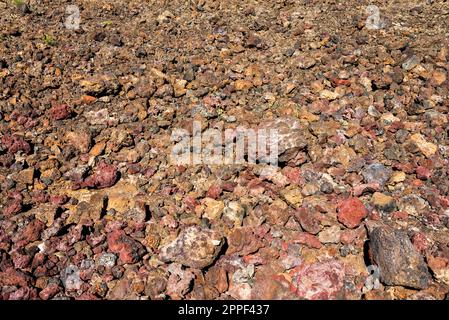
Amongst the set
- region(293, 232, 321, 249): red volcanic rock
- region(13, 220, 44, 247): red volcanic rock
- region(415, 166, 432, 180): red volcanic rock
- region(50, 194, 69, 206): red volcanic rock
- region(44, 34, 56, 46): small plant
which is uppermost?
region(44, 34, 56, 46): small plant

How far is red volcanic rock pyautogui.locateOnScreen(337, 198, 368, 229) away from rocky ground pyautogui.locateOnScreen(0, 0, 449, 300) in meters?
0.02

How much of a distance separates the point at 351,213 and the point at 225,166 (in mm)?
1595

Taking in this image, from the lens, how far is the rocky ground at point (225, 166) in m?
3.86

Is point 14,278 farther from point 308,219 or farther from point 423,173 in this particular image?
point 423,173

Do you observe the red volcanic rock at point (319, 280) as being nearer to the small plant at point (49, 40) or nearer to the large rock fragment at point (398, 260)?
the large rock fragment at point (398, 260)

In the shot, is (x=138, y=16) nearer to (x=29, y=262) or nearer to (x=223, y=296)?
(x=29, y=262)

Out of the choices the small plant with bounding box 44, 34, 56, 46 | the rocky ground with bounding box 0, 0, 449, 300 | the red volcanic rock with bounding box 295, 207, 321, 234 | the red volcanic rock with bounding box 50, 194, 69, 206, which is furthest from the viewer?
the small plant with bounding box 44, 34, 56, 46

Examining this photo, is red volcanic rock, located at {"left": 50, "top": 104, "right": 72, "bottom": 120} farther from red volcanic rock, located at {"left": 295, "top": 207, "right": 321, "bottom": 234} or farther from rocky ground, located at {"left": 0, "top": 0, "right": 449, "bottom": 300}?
red volcanic rock, located at {"left": 295, "top": 207, "right": 321, "bottom": 234}

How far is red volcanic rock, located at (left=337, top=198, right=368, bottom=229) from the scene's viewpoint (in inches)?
167

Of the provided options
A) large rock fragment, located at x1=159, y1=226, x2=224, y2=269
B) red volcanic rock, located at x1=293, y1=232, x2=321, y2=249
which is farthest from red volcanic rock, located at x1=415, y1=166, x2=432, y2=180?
large rock fragment, located at x1=159, y1=226, x2=224, y2=269

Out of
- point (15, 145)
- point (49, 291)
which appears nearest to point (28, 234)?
point (49, 291)

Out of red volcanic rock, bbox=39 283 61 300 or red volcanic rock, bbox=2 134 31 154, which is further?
red volcanic rock, bbox=2 134 31 154

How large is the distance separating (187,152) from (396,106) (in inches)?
121

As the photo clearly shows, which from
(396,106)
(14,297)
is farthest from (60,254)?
(396,106)
